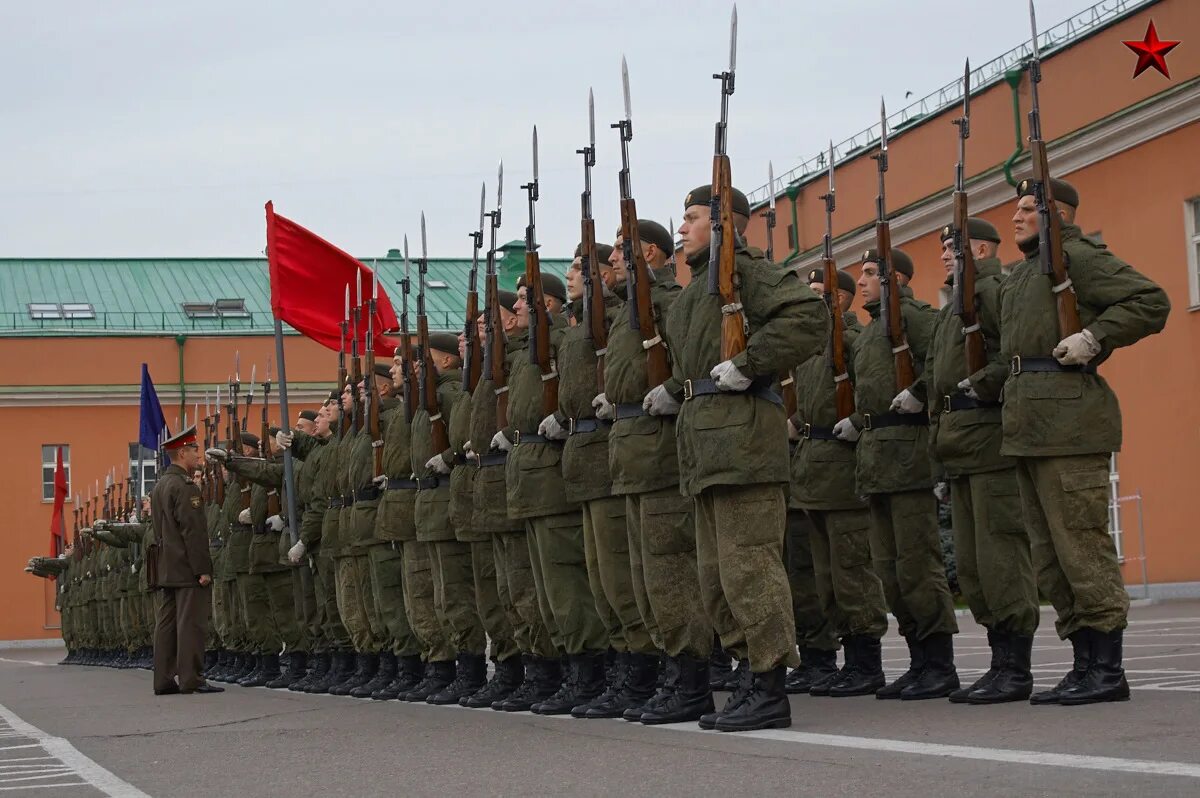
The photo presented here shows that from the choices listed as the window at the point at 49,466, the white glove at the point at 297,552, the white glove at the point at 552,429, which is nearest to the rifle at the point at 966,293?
the white glove at the point at 552,429

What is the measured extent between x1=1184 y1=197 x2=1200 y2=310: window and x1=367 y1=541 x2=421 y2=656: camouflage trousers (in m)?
11.7

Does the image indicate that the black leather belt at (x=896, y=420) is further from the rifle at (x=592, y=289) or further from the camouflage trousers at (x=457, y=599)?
the camouflage trousers at (x=457, y=599)

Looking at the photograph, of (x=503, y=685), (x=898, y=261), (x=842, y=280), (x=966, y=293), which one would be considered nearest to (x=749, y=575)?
(x=966, y=293)

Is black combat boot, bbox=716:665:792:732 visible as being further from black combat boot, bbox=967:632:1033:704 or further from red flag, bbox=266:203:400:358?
red flag, bbox=266:203:400:358

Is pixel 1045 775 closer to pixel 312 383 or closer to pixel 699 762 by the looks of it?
pixel 699 762

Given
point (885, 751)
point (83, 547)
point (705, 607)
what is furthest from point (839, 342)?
point (83, 547)

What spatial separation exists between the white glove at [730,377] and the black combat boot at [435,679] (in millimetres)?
4450

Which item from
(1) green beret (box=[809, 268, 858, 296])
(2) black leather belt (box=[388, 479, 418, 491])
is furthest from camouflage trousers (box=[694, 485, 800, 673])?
(2) black leather belt (box=[388, 479, 418, 491])

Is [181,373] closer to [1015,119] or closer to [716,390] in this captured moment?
[1015,119]

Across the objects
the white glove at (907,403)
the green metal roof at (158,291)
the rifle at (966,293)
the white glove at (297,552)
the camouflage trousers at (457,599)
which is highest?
the green metal roof at (158,291)

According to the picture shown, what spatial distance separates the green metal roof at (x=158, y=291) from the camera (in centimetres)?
4353

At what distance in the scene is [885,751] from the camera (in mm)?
5801

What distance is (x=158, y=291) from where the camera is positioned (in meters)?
46.0

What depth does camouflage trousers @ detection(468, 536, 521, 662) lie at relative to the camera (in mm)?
10008
